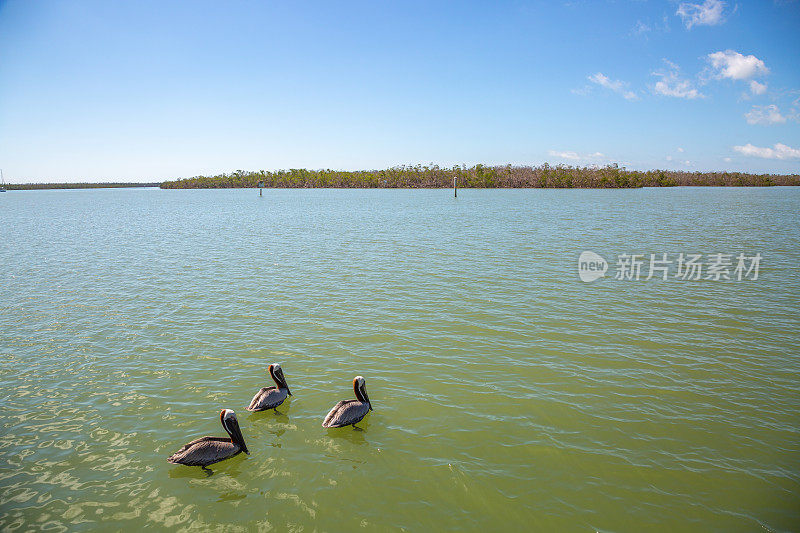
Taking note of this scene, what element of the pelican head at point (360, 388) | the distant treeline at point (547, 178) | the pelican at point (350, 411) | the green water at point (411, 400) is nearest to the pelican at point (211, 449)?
the green water at point (411, 400)

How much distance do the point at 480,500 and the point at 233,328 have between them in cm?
1019

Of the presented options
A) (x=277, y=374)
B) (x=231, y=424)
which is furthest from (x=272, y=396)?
(x=231, y=424)

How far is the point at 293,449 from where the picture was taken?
794cm

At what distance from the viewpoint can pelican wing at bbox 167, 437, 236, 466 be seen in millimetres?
7297

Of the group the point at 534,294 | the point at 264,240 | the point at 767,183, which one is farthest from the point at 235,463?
the point at 767,183

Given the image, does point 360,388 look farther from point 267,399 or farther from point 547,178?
point 547,178

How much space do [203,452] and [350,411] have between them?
9.05 ft

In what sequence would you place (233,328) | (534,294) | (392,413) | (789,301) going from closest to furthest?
1. (392,413)
2. (233,328)
3. (789,301)
4. (534,294)

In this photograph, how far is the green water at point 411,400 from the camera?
21.6 feet

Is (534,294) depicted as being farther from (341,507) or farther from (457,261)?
(341,507)

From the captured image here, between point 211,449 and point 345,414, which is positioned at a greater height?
point 345,414

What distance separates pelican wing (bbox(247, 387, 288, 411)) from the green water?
297 mm

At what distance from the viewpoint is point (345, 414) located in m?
8.39

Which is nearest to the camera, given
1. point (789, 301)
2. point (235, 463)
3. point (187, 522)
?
point (187, 522)
